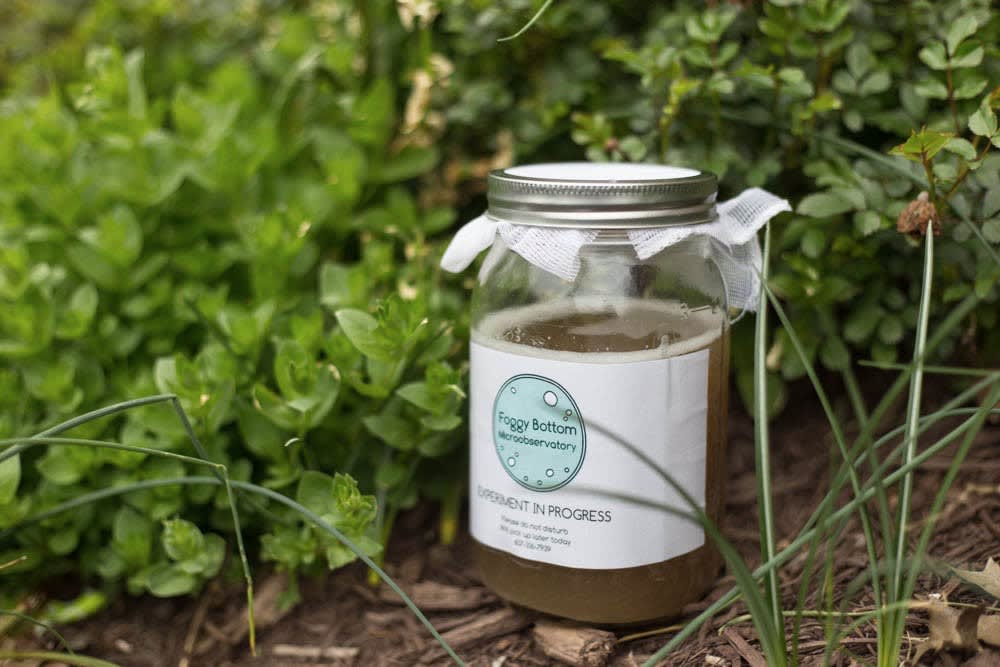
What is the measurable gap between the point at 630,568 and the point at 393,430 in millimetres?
414

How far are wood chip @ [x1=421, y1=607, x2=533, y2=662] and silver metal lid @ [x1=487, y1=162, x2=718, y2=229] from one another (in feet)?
1.97

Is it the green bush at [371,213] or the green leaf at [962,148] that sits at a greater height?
the green leaf at [962,148]

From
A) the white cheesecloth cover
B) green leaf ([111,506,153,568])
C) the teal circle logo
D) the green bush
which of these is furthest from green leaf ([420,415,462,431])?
green leaf ([111,506,153,568])

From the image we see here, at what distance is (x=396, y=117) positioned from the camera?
1.96m

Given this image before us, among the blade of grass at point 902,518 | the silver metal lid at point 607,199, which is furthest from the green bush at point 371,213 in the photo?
the silver metal lid at point 607,199

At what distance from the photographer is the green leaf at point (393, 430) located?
140cm

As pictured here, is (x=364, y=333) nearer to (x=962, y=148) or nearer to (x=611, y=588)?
(x=611, y=588)

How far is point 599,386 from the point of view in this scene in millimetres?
1184

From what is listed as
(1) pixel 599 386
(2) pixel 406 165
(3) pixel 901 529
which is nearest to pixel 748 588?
(3) pixel 901 529

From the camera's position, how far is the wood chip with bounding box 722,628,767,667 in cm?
116

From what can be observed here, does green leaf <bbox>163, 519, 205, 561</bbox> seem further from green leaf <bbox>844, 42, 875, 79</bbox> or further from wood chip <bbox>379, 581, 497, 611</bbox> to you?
green leaf <bbox>844, 42, 875, 79</bbox>

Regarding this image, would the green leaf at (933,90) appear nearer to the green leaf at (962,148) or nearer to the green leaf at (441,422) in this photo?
the green leaf at (962,148)

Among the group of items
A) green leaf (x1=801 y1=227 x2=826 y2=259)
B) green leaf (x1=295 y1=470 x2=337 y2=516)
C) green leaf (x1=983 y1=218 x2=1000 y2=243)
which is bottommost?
green leaf (x1=295 y1=470 x2=337 y2=516)

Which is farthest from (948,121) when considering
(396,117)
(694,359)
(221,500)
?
(221,500)
